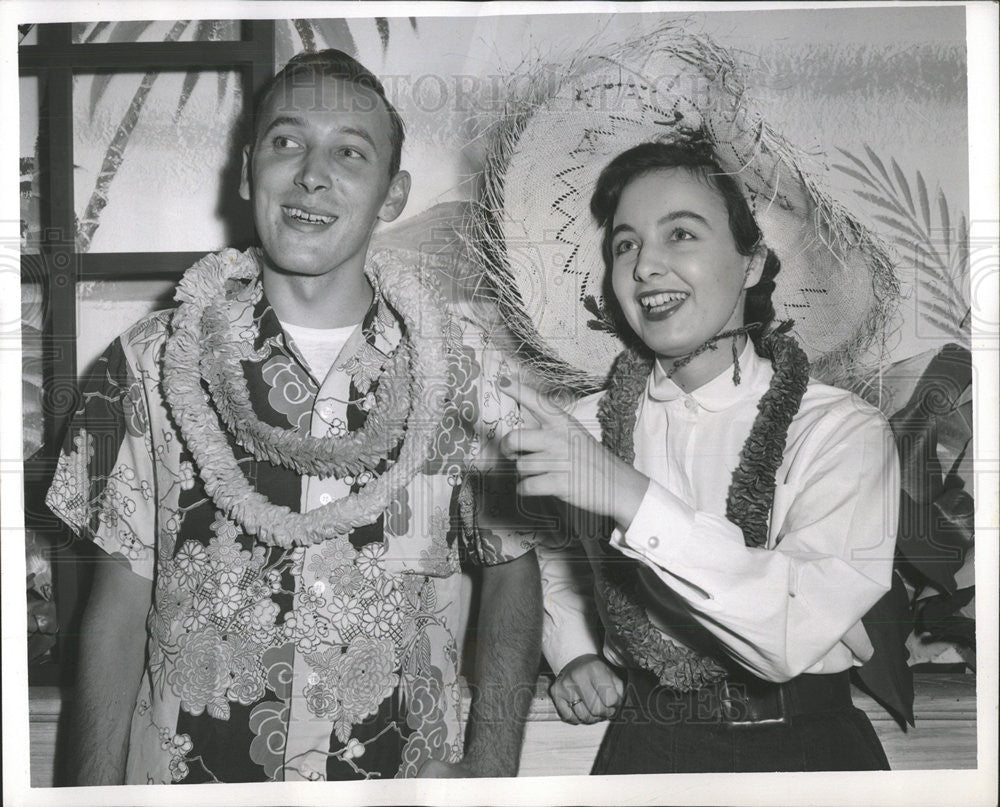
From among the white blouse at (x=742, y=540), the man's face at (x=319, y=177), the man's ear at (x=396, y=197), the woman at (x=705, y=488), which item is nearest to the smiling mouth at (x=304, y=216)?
the man's face at (x=319, y=177)

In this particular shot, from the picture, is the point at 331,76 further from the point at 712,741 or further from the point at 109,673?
the point at 712,741

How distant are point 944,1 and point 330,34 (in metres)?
1.34

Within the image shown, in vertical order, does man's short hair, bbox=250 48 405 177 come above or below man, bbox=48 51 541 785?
above

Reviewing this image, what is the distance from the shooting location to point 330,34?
1985mm

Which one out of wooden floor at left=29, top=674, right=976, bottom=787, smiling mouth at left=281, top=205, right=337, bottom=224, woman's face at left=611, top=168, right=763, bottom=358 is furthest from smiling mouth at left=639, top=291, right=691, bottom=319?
wooden floor at left=29, top=674, right=976, bottom=787

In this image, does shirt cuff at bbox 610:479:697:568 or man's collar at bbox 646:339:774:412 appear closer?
shirt cuff at bbox 610:479:697:568

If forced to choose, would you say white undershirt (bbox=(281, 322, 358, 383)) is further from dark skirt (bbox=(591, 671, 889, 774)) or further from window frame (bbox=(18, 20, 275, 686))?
dark skirt (bbox=(591, 671, 889, 774))

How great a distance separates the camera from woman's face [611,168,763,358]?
189 centimetres

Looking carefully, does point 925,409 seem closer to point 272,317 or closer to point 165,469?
point 272,317

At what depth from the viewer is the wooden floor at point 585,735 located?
6.50ft

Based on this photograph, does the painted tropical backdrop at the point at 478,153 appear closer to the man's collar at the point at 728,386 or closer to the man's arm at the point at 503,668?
the man's collar at the point at 728,386

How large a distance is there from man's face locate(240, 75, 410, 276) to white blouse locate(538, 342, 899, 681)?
2.03 feet

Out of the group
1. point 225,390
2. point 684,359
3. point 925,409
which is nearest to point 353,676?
point 225,390

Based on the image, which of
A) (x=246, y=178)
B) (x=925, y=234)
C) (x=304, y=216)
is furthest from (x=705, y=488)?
(x=246, y=178)
